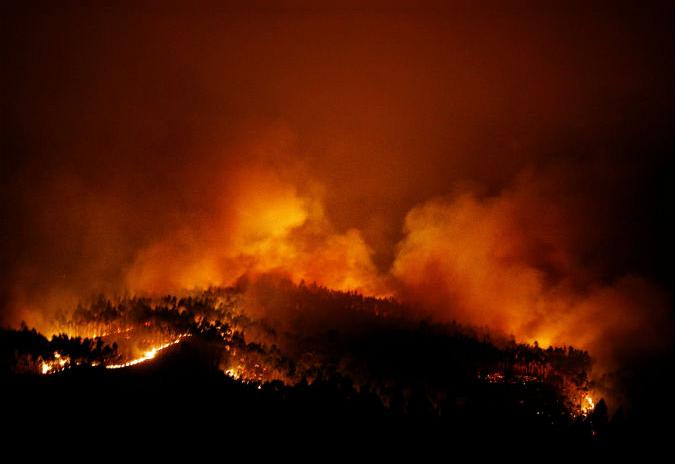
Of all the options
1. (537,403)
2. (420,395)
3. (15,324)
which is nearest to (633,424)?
(537,403)

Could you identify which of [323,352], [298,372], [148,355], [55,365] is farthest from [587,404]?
[55,365]

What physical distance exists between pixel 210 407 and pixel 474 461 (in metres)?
6.29

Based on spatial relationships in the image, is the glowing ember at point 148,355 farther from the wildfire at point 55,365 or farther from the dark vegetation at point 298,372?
the wildfire at point 55,365

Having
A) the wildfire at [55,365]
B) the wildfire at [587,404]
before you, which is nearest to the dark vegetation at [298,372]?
the wildfire at [55,365]

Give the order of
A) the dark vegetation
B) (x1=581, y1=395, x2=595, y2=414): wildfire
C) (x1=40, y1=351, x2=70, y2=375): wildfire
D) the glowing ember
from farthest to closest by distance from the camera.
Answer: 1. (x1=581, y1=395, x2=595, y2=414): wildfire
2. the glowing ember
3. (x1=40, y1=351, x2=70, y2=375): wildfire
4. the dark vegetation

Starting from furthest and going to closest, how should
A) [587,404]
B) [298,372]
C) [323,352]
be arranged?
[323,352] → [587,404] → [298,372]

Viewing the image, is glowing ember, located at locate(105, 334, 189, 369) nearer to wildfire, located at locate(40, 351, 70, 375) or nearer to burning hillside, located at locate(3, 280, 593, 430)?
burning hillside, located at locate(3, 280, 593, 430)

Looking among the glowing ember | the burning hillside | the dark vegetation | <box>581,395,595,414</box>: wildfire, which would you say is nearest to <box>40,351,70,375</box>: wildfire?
the burning hillside

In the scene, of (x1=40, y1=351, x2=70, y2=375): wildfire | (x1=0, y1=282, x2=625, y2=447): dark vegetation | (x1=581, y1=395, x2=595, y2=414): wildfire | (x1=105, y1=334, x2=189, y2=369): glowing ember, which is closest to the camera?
(x1=0, y1=282, x2=625, y2=447): dark vegetation

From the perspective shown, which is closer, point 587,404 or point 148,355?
point 148,355

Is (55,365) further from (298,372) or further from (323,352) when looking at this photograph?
(323,352)

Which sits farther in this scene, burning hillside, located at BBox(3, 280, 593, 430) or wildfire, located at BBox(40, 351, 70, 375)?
burning hillside, located at BBox(3, 280, 593, 430)

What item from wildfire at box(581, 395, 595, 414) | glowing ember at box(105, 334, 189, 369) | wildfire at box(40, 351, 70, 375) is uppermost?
glowing ember at box(105, 334, 189, 369)

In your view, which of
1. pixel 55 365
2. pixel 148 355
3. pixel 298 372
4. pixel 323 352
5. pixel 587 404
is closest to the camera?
pixel 55 365
